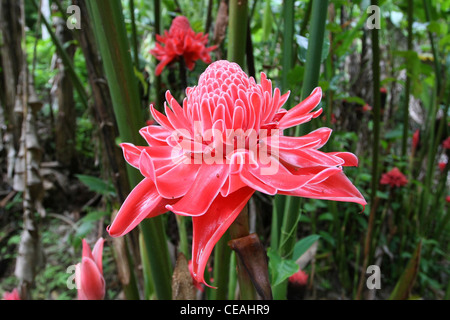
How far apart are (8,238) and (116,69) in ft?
5.61

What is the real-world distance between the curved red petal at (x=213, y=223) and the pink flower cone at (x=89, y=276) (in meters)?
0.26

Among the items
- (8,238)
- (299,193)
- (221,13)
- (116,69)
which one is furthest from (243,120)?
(8,238)

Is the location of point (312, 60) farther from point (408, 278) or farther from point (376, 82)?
point (408, 278)

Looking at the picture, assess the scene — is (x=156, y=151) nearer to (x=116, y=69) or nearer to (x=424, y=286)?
(x=116, y=69)

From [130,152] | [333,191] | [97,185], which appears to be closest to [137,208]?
[130,152]

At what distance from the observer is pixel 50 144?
2.12 metres

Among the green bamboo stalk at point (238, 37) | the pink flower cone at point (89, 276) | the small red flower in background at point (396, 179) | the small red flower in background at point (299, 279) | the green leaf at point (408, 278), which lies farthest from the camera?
the small red flower in background at point (396, 179)

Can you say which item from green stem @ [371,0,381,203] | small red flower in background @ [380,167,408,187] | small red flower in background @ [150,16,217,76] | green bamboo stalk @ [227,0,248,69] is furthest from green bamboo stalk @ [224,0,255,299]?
small red flower in background @ [380,167,408,187]

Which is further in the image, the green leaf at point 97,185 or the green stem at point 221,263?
the green leaf at point 97,185

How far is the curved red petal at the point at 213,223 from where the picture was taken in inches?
8.8

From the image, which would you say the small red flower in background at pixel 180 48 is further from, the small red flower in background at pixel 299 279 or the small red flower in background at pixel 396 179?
the small red flower in background at pixel 396 179

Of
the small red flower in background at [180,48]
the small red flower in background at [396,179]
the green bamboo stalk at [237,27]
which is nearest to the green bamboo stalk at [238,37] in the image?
the green bamboo stalk at [237,27]

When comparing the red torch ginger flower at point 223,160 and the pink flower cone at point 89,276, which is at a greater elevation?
the red torch ginger flower at point 223,160

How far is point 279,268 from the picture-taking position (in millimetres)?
360
